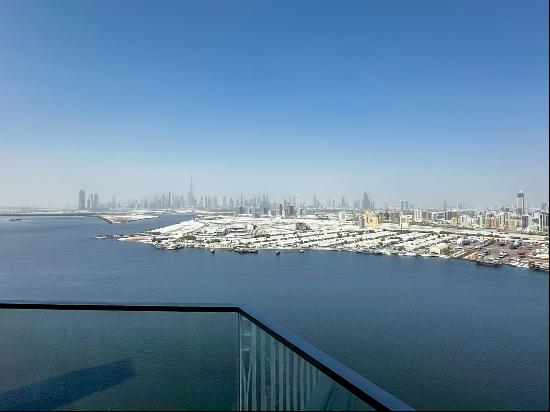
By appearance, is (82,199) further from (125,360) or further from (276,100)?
(125,360)

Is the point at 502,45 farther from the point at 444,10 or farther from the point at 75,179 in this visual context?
the point at 75,179

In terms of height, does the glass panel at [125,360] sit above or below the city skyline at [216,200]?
below

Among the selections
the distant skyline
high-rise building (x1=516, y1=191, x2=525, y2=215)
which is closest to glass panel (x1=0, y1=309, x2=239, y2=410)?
high-rise building (x1=516, y1=191, x2=525, y2=215)

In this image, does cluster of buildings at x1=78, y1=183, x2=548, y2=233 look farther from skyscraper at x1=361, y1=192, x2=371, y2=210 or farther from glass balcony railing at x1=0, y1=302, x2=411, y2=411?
glass balcony railing at x1=0, y1=302, x2=411, y2=411

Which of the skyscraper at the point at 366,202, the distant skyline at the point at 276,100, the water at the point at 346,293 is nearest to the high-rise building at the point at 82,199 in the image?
the distant skyline at the point at 276,100

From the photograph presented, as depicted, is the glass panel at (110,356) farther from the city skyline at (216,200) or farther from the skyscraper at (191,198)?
the skyscraper at (191,198)

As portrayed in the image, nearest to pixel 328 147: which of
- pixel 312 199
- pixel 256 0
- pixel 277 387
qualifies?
pixel 312 199
